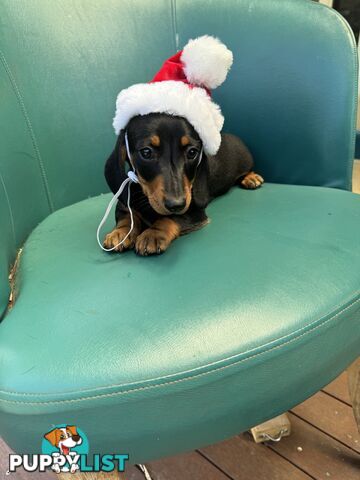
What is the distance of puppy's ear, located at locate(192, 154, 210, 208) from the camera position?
1.05m

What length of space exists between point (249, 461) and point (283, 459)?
0.08 meters

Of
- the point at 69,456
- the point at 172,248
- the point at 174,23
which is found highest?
the point at 174,23

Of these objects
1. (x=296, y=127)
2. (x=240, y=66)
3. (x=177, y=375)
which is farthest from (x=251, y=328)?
(x=240, y=66)

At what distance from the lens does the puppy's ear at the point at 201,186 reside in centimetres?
105

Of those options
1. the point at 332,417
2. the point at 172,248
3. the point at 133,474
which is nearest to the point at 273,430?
the point at 332,417

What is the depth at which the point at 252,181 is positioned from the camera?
124cm

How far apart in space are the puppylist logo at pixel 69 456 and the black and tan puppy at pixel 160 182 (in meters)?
0.37

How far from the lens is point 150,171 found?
98 centimetres

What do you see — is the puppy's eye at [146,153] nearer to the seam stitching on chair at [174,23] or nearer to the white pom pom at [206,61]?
the white pom pom at [206,61]

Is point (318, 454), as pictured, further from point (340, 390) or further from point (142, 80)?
point (142, 80)

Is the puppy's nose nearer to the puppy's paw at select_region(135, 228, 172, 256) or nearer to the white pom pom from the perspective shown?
the puppy's paw at select_region(135, 228, 172, 256)

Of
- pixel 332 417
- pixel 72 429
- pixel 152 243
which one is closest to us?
pixel 72 429

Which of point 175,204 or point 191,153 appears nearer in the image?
point 175,204

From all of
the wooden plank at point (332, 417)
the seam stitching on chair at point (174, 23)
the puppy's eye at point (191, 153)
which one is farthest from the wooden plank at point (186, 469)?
the seam stitching on chair at point (174, 23)
